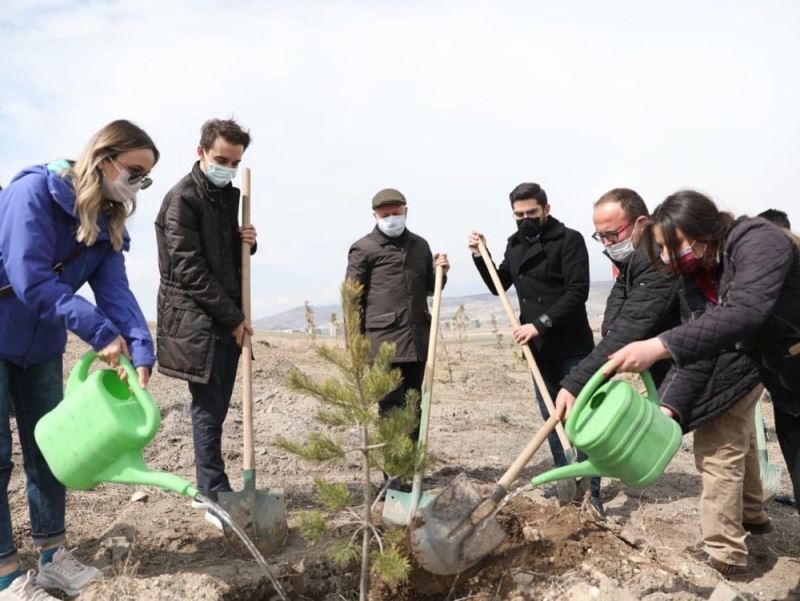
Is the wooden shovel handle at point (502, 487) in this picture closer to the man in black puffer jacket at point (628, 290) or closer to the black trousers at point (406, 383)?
the man in black puffer jacket at point (628, 290)

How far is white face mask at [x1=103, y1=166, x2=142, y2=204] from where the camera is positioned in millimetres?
2625

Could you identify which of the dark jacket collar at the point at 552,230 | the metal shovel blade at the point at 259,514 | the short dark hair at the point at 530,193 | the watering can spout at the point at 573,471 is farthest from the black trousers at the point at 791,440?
the metal shovel blade at the point at 259,514

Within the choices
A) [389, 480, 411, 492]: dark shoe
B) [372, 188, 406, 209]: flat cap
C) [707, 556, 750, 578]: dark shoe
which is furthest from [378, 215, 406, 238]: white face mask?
[707, 556, 750, 578]: dark shoe

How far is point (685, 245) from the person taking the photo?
2.60 metres

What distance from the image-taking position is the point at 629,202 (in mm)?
3316

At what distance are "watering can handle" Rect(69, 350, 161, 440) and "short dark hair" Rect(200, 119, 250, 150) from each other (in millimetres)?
1258

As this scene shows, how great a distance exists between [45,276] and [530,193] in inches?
97.6

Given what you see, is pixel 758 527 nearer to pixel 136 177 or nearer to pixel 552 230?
pixel 552 230

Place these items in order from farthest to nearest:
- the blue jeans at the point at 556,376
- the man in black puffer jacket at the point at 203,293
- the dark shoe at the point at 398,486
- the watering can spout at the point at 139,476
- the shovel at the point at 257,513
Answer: the blue jeans at the point at 556,376
the dark shoe at the point at 398,486
the man in black puffer jacket at the point at 203,293
the shovel at the point at 257,513
the watering can spout at the point at 139,476

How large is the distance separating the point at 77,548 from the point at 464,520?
179cm

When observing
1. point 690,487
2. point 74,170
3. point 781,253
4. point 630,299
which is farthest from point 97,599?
point 690,487

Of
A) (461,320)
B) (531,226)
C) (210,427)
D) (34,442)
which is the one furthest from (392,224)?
(461,320)

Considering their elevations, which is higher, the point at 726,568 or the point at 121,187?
the point at 121,187

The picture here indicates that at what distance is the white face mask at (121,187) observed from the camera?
8.61 ft
